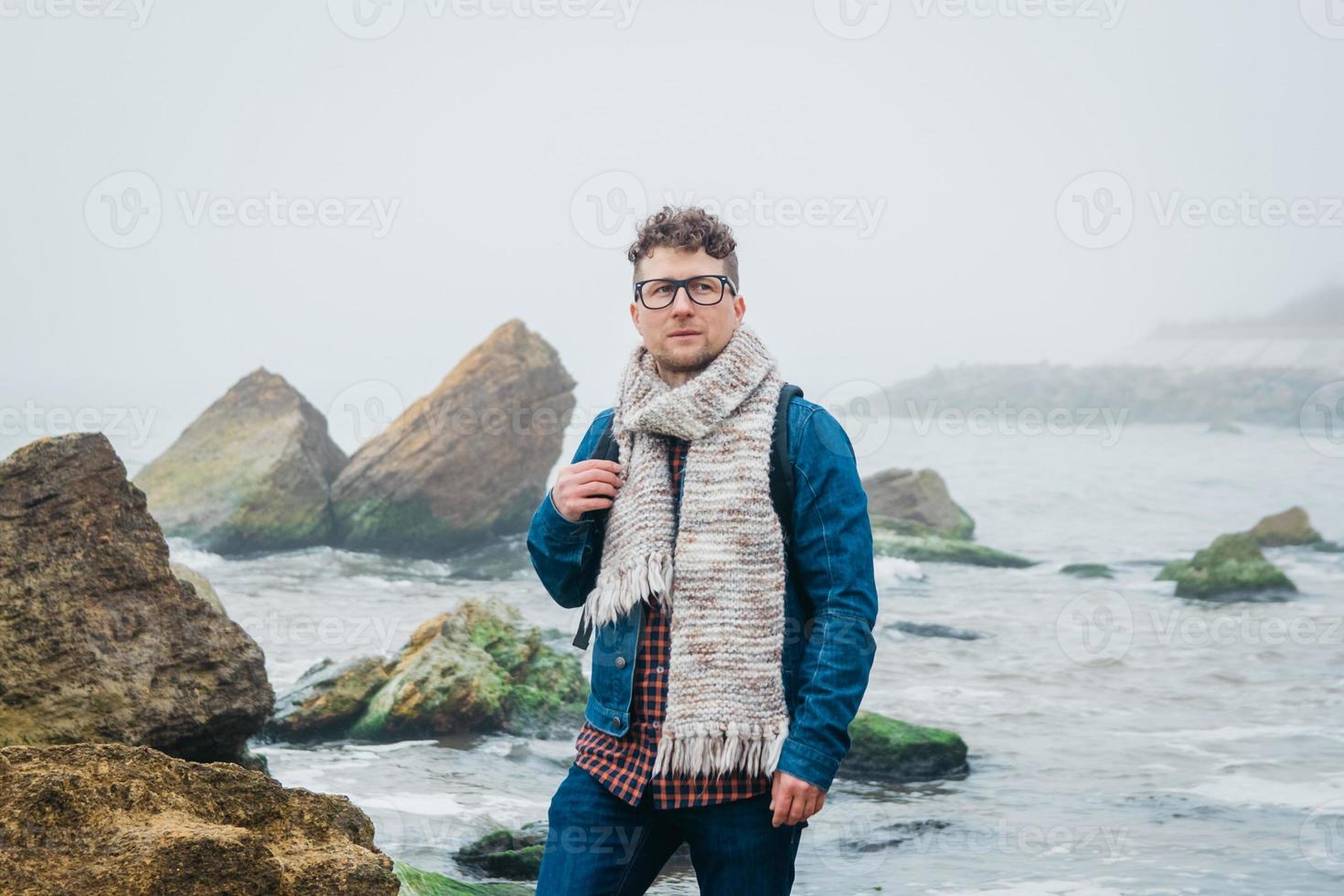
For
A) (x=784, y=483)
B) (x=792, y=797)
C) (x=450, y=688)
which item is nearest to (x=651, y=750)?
(x=792, y=797)

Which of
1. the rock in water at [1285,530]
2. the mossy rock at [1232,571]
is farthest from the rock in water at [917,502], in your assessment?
the rock in water at [1285,530]

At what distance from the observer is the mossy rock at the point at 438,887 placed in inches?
132

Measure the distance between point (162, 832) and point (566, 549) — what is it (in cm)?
82

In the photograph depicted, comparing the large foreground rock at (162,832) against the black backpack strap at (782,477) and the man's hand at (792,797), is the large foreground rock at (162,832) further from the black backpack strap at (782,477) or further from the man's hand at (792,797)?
the black backpack strap at (782,477)

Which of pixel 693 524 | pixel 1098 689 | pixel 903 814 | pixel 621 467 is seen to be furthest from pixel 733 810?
pixel 1098 689

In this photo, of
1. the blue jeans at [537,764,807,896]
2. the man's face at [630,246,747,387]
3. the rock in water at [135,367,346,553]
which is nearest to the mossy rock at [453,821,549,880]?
the blue jeans at [537,764,807,896]

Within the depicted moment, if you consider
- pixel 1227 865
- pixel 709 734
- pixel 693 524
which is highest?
pixel 693 524

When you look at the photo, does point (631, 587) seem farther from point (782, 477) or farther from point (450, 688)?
point (450, 688)

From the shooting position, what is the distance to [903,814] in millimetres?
5773

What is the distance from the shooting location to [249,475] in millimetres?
10805

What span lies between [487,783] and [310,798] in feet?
11.5

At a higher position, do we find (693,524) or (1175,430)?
(1175,430)

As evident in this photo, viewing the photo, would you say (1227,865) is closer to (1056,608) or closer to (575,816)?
(575,816)

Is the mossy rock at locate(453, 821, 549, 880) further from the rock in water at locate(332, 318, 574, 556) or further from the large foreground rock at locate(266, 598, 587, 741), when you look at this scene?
the rock in water at locate(332, 318, 574, 556)
